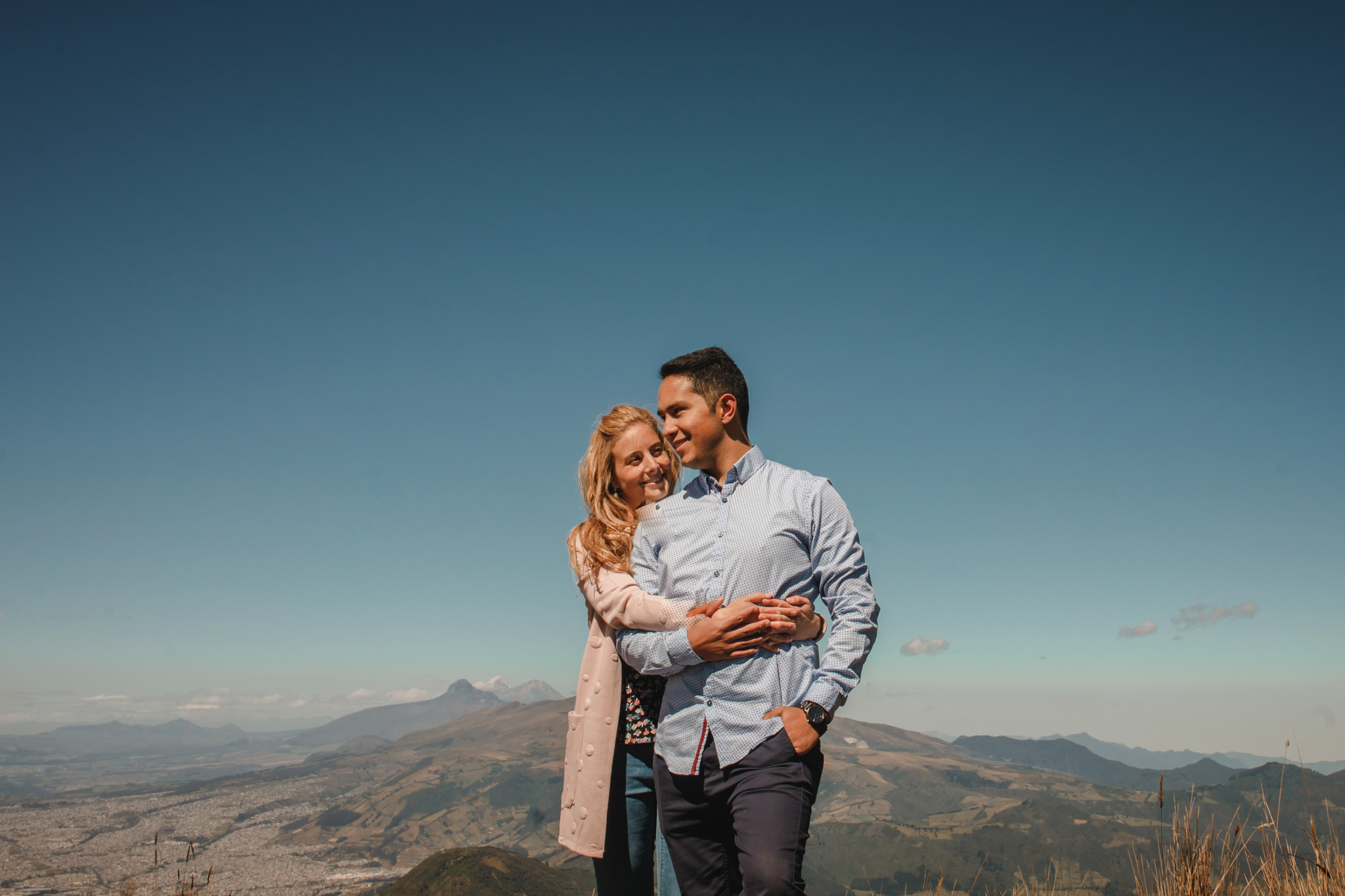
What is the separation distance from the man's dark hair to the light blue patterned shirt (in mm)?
292

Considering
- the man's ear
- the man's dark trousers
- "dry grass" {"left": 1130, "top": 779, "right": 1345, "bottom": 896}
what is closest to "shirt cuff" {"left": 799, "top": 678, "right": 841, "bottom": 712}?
the man's dark trousers

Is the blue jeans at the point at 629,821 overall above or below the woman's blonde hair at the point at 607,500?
below

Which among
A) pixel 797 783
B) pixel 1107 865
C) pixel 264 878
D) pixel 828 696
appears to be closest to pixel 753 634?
pixel 828 696

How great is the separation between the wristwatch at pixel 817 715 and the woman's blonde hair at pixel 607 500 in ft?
3.54

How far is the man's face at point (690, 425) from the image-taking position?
3.42m

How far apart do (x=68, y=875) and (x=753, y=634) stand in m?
254

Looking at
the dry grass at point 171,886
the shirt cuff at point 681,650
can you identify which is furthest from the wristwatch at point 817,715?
the dry grass at point 171,886

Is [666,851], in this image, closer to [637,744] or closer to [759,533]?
[637,744]

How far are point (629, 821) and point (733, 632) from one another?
138 centimetres

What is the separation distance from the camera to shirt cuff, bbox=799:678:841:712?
2783 mm

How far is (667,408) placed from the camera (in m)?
3.51

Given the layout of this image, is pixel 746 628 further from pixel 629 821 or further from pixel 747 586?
pixel 629 821

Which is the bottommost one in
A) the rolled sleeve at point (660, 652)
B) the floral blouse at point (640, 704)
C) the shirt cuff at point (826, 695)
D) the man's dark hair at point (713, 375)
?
the floral blouse at point (640, 704)

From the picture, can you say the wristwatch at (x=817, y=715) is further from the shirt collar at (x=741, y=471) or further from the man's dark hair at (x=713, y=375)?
the man's dark hair at (x=713, y=375)
